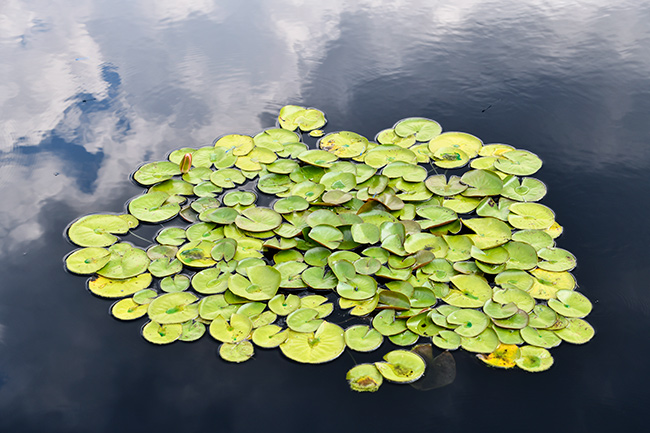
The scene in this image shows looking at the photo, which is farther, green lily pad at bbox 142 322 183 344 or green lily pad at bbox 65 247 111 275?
green lily pad at bbox 65 247 111 275

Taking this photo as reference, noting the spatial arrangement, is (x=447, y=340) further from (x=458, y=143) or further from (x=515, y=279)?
(x=458, y=143)

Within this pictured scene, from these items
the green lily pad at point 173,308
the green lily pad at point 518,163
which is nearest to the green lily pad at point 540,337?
the green lily pad at point 518,163

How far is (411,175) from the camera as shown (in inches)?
174

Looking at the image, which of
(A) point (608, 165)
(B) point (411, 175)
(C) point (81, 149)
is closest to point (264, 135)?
(B) point (411, 175)

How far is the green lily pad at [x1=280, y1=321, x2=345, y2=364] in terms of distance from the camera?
121 inches

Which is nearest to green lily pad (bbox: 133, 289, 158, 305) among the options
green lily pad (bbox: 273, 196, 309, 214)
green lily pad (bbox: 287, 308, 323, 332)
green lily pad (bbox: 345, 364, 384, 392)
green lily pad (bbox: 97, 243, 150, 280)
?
green lily pad (bbox: 97, 243, 150, 280)

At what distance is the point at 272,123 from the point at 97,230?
2143mm

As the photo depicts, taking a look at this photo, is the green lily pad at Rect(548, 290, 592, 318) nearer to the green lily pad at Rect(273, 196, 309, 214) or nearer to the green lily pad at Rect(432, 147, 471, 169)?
the green lily pad at Rect(432, 147, 471, 169)

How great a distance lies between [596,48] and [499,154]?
9.91ft

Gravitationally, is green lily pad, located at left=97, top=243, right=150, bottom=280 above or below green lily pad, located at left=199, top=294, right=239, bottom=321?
above

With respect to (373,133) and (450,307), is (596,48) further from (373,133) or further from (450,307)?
(450,307)

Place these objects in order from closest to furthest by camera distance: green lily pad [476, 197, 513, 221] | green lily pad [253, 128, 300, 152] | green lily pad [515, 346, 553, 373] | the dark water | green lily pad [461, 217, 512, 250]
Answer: the dark water < green lily pad [515, 346, 553, 373] < green lily pad [461, 217, 512, 250] < green lily pad [476, 197, 513, 221] < green lily pad [253, 128, 300, 152]

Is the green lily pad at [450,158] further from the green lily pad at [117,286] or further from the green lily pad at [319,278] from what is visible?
the green lily pad at [117,286]

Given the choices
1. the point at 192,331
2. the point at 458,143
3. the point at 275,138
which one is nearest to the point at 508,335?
the point at 192,331
